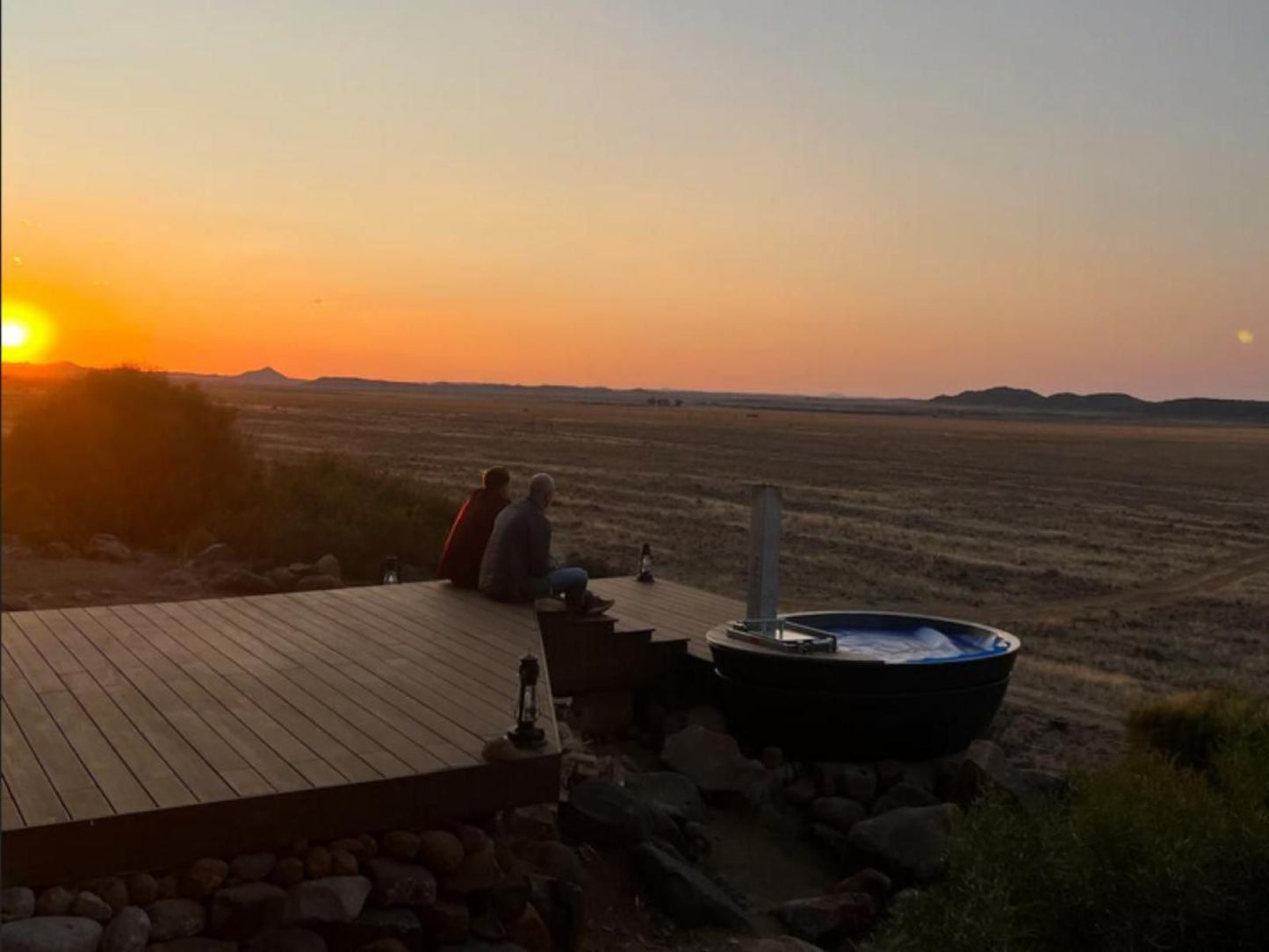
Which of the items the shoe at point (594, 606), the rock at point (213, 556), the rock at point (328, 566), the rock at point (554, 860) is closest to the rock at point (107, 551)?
the rock at point (213, 556)

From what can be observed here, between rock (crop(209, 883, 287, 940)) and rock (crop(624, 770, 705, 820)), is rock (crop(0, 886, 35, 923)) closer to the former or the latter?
rock (crop(209, 883, 287, 940))

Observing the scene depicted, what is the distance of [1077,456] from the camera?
6500 cm

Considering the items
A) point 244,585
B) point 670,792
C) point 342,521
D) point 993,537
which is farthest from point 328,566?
point 993,537

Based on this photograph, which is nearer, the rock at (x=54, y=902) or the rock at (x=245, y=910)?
the rock at (x=54, y=902)

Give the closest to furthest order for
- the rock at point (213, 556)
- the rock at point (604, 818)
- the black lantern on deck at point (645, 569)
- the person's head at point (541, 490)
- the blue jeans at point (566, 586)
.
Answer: the rock at point (604, 818), the person's head at point (541, 490), the blue jeans at point (566, 586), the black lantern on deck at point (645, 569), the rock at point (213, 556)

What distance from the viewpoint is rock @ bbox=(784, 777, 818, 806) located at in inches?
324

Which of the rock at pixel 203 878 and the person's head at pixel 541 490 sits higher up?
the person's head at pixel 541 490

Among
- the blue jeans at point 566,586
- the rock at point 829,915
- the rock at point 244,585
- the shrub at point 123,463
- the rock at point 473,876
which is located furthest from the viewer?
the shrub at point 123,463

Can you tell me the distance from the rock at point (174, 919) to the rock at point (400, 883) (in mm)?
726

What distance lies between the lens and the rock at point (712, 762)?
8133 mm

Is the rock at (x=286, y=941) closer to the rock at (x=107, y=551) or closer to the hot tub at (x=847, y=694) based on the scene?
the hot tub at (x=847, y=694)

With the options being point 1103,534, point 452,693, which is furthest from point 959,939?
point 1103,534

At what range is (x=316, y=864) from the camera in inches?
196

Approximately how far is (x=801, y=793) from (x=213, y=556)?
875cm
